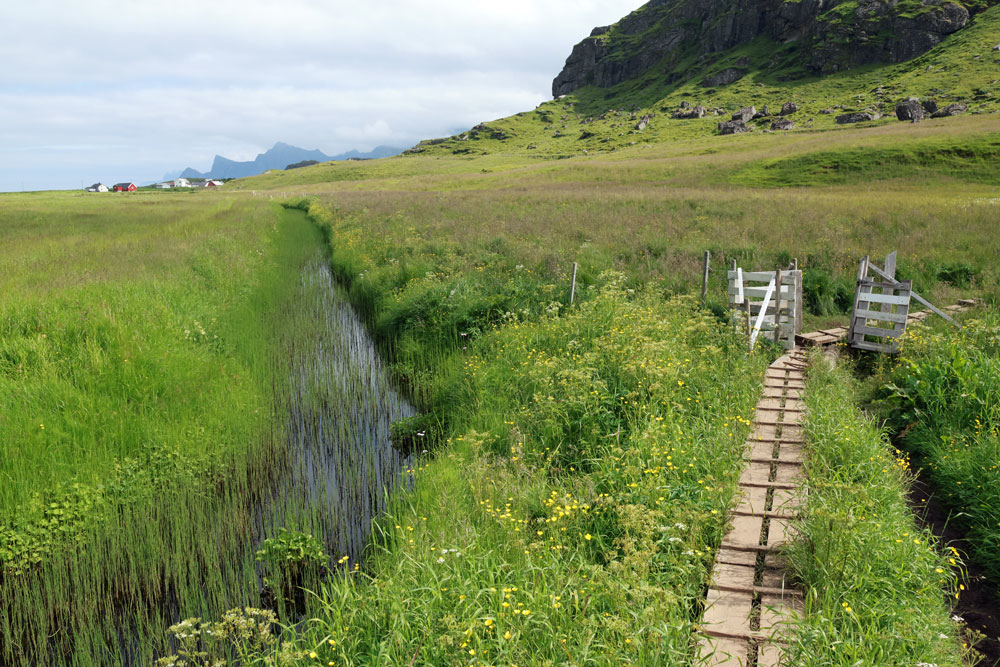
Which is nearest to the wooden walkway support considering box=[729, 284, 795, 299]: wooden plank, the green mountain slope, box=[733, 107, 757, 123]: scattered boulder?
box=[729, 284, 795, 299]: wooden plank

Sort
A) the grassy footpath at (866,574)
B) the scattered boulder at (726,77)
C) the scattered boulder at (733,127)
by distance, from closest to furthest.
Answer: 1. the grassy footpath at (866,574)
2. the scattered boulder at (733,127)
3. the scattered boulder at (726,77)

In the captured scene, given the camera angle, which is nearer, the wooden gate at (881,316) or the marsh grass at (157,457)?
the marsh grass at (157,457)

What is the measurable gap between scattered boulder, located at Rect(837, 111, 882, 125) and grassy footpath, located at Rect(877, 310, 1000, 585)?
95.2 m

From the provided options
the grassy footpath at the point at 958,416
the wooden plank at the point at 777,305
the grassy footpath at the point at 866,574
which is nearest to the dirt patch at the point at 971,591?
the grassy footpath at the point at 958,416

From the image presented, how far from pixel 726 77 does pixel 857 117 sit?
88.0 metres

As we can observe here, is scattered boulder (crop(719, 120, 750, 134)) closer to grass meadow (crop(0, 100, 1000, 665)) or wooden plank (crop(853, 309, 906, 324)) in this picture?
grass meadow (crop(0, 100, 1000, 665))

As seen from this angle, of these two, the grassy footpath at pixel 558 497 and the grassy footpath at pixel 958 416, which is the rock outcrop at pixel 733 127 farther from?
the grassy footpath at pixel 958 416

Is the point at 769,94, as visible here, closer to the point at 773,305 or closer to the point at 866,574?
the point at 773,305

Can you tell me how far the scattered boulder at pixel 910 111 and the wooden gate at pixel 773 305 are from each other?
86965 millimetres

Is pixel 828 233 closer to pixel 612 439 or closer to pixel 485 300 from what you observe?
pixel 485 300

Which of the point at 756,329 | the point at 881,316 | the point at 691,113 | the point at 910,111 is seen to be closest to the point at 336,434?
the point at 756,329

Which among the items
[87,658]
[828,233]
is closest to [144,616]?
[87,658]

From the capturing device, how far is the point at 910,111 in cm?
7919

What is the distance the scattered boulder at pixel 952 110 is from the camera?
75562 mm
